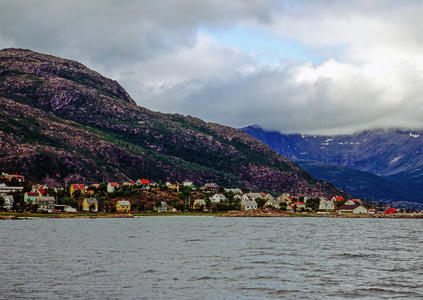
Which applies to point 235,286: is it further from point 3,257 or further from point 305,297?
point 3,257

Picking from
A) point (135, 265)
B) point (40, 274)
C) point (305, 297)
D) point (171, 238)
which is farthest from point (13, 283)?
point (171, 238)

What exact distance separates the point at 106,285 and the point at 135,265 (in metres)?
14.6

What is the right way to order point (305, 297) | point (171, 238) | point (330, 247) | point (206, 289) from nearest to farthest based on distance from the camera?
point (305, 297)
point (206, 289)
point (330, 247)
point (171, 238)

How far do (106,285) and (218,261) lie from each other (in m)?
22.9

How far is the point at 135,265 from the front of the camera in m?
63.1

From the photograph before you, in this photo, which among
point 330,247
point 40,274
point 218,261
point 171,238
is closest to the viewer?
point 40,274

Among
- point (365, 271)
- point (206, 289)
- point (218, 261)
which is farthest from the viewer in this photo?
point (218, 261)

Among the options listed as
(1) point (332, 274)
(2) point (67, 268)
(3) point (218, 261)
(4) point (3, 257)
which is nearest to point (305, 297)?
(1) point (332, 274)

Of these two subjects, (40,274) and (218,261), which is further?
(218,261)

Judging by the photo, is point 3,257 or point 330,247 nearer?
point 3,257

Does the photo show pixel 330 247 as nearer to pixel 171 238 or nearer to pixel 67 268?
pixel 171 238

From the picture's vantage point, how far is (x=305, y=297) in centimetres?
4391

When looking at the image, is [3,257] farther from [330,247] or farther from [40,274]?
[330,247]

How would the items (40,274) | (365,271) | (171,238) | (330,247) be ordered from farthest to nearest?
(171,238), (330,247), (365,271), (40,274)
